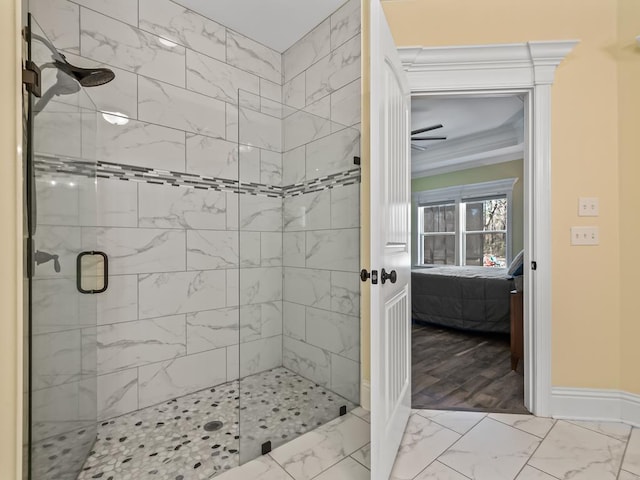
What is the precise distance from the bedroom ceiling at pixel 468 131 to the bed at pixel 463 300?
6.63 feet

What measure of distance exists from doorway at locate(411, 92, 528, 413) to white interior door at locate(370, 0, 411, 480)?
1.97ft

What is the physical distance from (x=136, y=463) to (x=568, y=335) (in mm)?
2491

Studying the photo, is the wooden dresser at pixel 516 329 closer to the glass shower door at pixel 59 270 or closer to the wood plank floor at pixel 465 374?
the wood plank floor at pixel 465 374

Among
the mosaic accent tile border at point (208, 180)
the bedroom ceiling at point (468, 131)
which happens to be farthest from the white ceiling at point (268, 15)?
the bedroom ceiling at point (468, 131)

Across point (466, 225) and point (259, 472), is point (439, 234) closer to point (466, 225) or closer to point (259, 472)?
point (466, 225)

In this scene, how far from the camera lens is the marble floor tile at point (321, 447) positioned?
156 cm

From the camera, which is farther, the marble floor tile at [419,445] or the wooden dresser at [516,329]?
the wooden dresser at [516,329]

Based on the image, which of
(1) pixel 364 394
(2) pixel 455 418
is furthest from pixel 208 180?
(2) pixel 455 418

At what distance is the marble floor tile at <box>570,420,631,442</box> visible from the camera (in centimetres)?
177

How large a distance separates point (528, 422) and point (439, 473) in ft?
2.64

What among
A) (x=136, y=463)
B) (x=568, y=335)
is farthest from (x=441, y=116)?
(x=136, y=463)

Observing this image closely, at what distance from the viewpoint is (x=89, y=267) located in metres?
1.75

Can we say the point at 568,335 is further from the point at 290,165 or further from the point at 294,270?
the point at 290,165

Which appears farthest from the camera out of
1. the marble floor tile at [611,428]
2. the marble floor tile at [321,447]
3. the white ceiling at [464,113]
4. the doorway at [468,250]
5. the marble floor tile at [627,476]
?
the white ceiling at [464,113]
